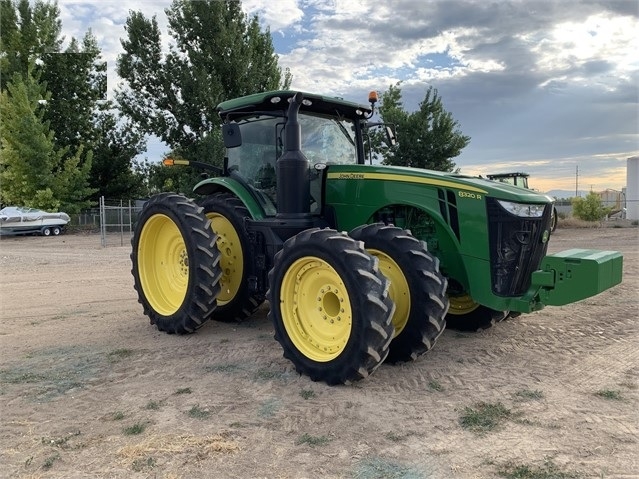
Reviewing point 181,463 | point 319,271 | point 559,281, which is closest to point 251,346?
point 319,271

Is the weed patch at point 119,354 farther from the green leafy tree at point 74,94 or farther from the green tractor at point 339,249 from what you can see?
the green leafy tree at point 74,94

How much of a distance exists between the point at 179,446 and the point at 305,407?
0.99m

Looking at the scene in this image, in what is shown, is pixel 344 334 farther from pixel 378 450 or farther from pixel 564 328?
pixel 564 328

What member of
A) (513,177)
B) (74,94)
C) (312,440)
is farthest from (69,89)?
(312,440)

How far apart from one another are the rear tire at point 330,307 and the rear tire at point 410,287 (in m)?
0.40

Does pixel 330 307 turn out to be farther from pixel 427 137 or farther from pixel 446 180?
pixel 427 137

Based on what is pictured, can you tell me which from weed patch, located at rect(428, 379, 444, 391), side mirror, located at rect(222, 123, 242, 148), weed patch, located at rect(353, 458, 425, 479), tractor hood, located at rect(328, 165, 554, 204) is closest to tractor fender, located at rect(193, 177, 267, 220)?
side mirror, located at rect(222, 123, 242, 148)

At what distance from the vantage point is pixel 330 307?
4711 millimetres

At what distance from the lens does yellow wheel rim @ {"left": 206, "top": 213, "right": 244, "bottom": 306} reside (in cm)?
641

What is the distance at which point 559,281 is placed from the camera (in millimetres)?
4461

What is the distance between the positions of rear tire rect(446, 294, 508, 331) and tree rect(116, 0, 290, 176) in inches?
926

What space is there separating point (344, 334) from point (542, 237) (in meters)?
2.05

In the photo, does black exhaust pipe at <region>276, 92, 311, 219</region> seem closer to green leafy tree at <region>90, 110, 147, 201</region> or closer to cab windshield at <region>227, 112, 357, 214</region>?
cab windshield at <region>227, 112, 357, 214</region>

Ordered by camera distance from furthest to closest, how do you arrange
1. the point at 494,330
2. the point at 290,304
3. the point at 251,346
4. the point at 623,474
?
the point at 494,330
the point at 251,346
the point at 290,304
the point at 623,474
